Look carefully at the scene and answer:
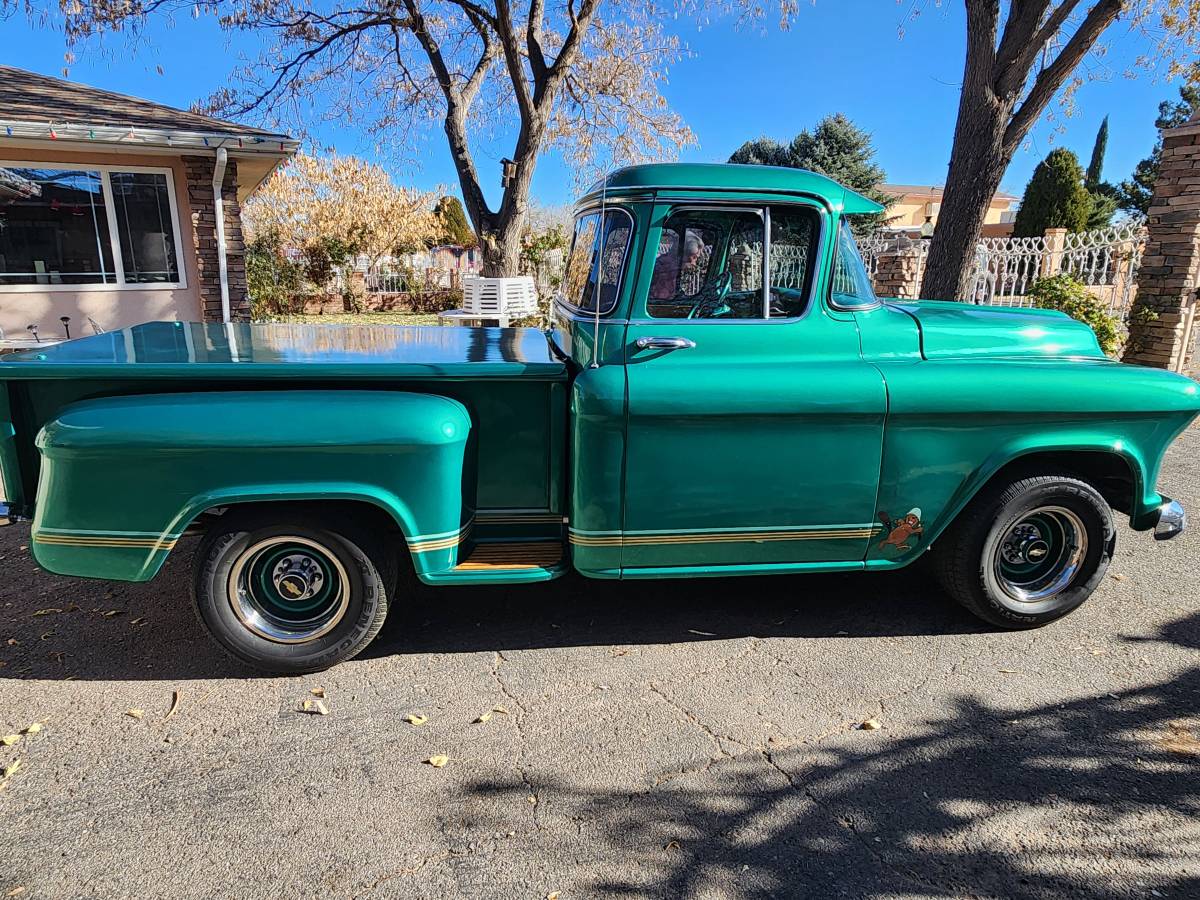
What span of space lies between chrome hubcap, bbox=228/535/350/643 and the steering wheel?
186 cm

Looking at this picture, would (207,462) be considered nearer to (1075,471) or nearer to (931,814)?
(931,814)

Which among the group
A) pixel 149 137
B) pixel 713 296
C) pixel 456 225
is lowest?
pixel 713 296

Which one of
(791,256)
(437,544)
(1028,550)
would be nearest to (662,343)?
(791,256)

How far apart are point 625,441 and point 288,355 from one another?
1561mm

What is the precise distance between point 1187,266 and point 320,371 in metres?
10.0

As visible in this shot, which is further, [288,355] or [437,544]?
[288,355]

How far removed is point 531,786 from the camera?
2.56 m

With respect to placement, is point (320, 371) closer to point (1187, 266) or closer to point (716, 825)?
point (716, 825)

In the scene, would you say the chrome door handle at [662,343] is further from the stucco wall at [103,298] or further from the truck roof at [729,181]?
the stucco wall at [103,298]

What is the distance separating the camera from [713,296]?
3.35 meters

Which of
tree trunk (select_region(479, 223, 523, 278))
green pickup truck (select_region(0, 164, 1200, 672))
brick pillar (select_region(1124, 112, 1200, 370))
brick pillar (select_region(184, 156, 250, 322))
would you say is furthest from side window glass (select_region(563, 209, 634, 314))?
brick pillar (select_region(1124, 112, 1200, 370))

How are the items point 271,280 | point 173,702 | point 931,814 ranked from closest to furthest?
point 931,814, point 173,702, point 271,280

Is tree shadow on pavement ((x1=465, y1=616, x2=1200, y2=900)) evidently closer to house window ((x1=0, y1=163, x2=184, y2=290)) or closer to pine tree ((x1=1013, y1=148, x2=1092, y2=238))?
house window ((x1=0, y1=163, x2=184, y2=290))

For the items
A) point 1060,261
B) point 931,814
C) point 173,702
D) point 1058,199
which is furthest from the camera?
point 1058,199
